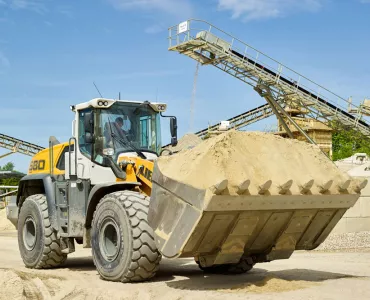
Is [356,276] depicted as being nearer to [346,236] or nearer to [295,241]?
[295,241]

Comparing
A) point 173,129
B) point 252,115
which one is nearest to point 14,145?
point 252,115

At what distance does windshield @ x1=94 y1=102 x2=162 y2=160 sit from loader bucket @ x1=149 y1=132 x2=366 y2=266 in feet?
6.81

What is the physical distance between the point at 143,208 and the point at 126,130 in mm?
2171

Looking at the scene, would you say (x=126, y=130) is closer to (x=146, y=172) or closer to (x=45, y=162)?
(x=146, y=172)

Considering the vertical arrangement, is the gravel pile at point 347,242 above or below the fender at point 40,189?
below

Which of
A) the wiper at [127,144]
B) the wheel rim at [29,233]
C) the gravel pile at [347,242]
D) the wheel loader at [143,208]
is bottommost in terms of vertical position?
the gravel pile at [347,242]

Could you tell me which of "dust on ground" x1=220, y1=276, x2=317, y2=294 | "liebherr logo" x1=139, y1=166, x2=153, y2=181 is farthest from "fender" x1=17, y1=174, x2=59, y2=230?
"dust on ground" x1=220, y1=276, x2=317, y2=294

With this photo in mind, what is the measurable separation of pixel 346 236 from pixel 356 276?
8480 mm

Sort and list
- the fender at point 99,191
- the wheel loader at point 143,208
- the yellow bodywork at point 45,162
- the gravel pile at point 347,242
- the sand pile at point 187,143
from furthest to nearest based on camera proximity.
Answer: the gravel pile at point 347,242, the yellow bodywork at point 45,162, the sand pile at point 187,143, the fender at point 99,191, the wheel loader at point 143,208

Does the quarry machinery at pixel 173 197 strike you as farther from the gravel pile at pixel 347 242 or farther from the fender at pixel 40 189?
the gravel pile at pixel 347 242

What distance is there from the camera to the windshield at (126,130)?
10.6 m

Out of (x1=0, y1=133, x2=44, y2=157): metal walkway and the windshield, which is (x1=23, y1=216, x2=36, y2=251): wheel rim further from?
(x1=0, y1=133, x2=44, y2=157): metal walkway

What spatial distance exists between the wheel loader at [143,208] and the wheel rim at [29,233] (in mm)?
24

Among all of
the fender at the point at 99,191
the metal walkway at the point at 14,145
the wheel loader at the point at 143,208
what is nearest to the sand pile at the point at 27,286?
the wheel loader at the point at 143,208
